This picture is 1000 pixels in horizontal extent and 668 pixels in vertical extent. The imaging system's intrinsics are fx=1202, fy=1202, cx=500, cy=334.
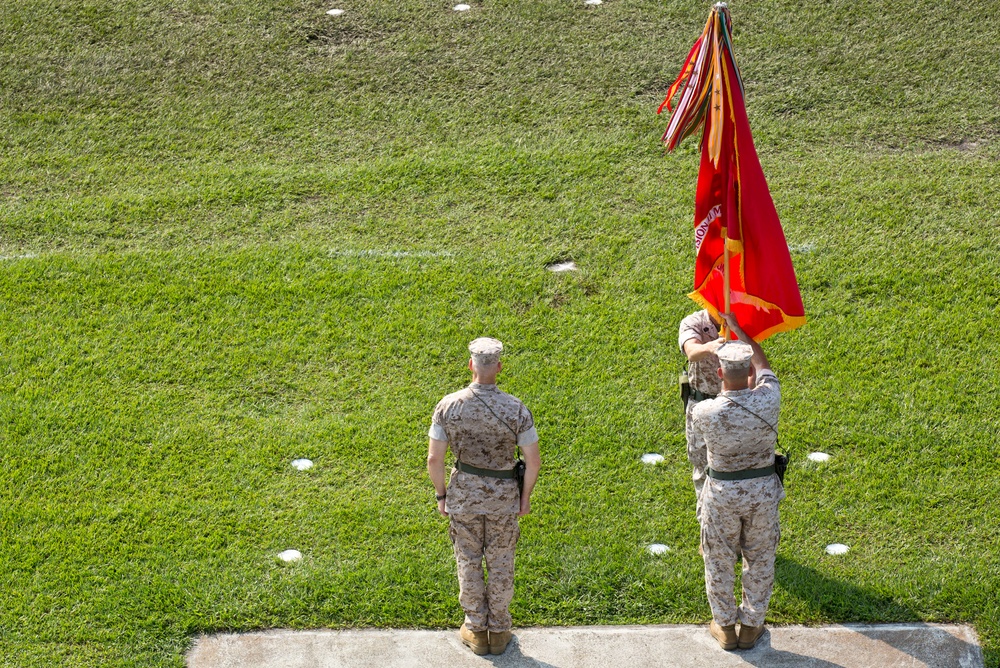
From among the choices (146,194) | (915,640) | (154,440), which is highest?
(146,194)

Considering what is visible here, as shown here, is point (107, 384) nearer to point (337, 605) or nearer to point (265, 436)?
point (265, 436)

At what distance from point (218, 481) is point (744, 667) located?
11.9 ft

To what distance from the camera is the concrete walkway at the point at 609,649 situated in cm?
633

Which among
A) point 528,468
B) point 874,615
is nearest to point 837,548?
point 874,615

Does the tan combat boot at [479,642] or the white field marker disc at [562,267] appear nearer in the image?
the tan combat boot at [479,642]

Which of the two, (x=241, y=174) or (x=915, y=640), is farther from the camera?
(x=241, y=174)

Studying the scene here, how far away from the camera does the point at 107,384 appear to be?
893cm

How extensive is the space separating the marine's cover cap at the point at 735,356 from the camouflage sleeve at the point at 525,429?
0.99m

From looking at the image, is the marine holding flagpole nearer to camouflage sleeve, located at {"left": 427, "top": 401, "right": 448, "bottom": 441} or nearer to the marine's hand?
the marine's hand

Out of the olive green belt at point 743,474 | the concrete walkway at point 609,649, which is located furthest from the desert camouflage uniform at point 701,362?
the concrete walkway at point 609,649

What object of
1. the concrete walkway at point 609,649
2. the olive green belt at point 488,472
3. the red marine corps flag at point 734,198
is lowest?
the concrete walkway at point 609,649

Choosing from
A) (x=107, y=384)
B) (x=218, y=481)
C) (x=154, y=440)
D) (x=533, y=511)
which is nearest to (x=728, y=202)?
(x=533, y=511)

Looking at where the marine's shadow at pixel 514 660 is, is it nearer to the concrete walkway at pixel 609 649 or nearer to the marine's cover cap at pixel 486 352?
the concrete walkway at pixel 609 649

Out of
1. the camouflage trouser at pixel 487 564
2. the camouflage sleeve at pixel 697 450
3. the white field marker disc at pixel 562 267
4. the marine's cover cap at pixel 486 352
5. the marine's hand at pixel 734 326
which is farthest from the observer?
the white field marker disc at pixel 562 267
